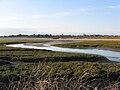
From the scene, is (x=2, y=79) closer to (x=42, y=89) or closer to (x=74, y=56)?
(x=42, y=89)

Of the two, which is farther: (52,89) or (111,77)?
(111,77)

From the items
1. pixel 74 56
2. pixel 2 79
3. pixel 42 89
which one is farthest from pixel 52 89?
pixel 74 56

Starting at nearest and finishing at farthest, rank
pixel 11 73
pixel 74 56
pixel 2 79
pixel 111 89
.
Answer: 1. pixel 111 89
2. pixel 2 79
3. pixel 11 73
4. pixel 74 56

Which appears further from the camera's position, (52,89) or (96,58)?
(96,58)

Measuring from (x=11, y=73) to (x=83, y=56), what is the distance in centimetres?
1844

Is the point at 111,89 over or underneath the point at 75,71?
over

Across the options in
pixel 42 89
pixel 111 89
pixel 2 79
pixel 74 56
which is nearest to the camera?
pixel 42 89

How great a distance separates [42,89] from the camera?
6.39 metres

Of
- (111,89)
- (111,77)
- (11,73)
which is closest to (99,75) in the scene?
(111,77)

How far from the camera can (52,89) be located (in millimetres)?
6633

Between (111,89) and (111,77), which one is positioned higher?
(111,89)

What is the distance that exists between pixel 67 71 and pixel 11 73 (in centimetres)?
406

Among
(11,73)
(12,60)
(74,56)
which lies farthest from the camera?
(74,56)

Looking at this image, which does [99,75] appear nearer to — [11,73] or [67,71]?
[67,71]
